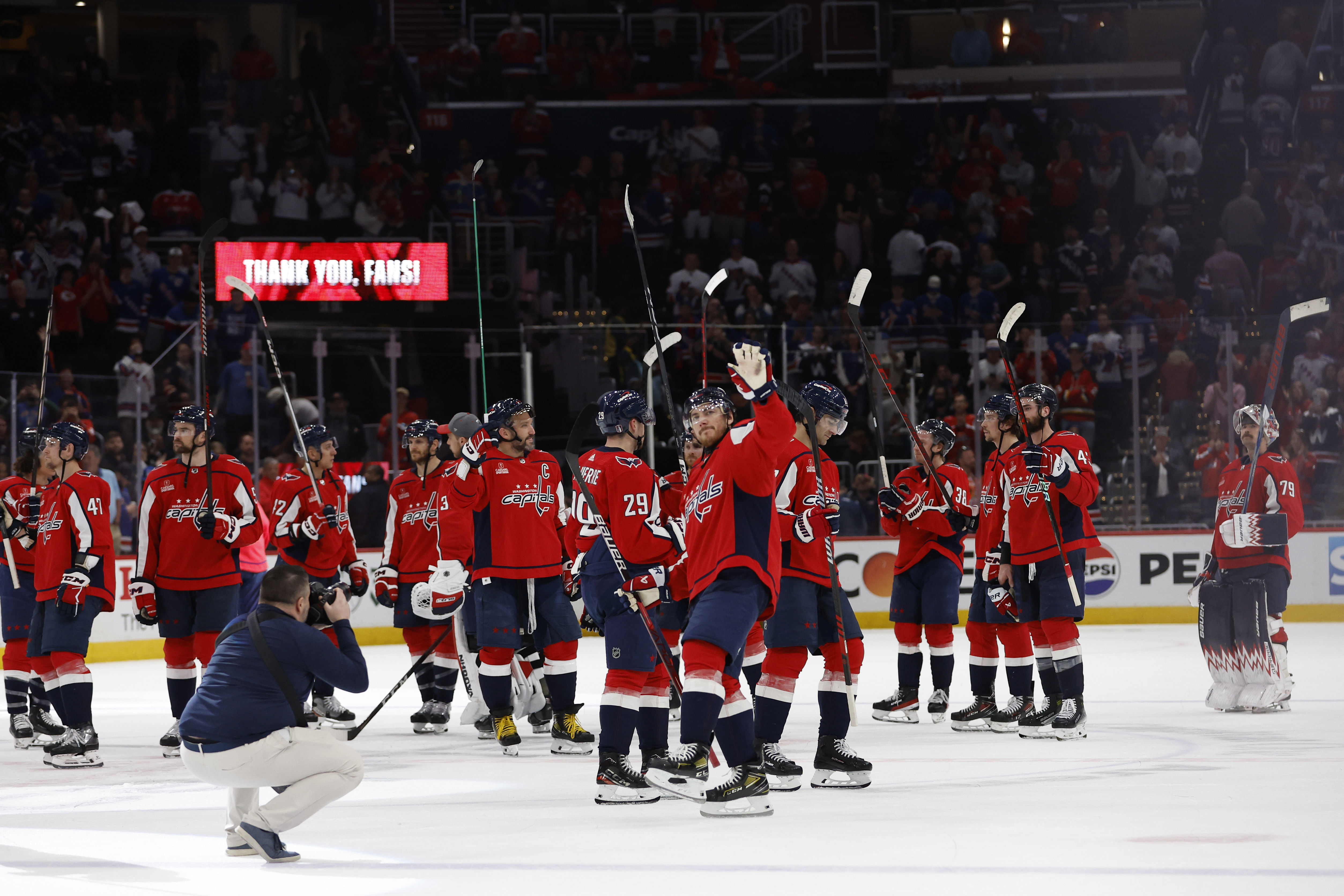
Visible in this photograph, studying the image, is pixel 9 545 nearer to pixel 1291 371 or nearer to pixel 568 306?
pixel 568 306

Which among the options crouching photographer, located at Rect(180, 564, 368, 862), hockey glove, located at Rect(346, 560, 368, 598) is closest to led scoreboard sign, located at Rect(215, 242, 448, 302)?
hockey glove, located at Rect(346, 560, 368, 598)

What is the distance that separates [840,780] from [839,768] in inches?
2.0

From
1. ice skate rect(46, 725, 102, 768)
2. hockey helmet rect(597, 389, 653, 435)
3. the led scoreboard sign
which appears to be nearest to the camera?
hockey helmet rect(597, 389, 653, 435)

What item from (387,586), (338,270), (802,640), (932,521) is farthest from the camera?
(338,270)

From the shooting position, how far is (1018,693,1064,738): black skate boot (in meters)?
7.42

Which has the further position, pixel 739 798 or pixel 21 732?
pixel 21 732

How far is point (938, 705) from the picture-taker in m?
8.16

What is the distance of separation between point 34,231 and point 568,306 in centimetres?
604

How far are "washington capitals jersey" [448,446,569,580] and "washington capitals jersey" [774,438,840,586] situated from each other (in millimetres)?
1782

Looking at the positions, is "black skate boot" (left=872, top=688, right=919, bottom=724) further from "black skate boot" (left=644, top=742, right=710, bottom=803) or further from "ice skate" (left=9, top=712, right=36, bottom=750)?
"ice skate" (left=9, top=712, right=36, bottom=750)

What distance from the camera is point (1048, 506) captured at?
24.4ft

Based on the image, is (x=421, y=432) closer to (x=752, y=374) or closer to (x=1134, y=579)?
(x=752, y=374)

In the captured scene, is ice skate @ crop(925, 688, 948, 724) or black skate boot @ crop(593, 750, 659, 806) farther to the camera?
ice skate @ crop(925, 688, 948, 724)

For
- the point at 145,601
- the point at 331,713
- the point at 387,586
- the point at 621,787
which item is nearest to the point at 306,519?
the point at 387,586
